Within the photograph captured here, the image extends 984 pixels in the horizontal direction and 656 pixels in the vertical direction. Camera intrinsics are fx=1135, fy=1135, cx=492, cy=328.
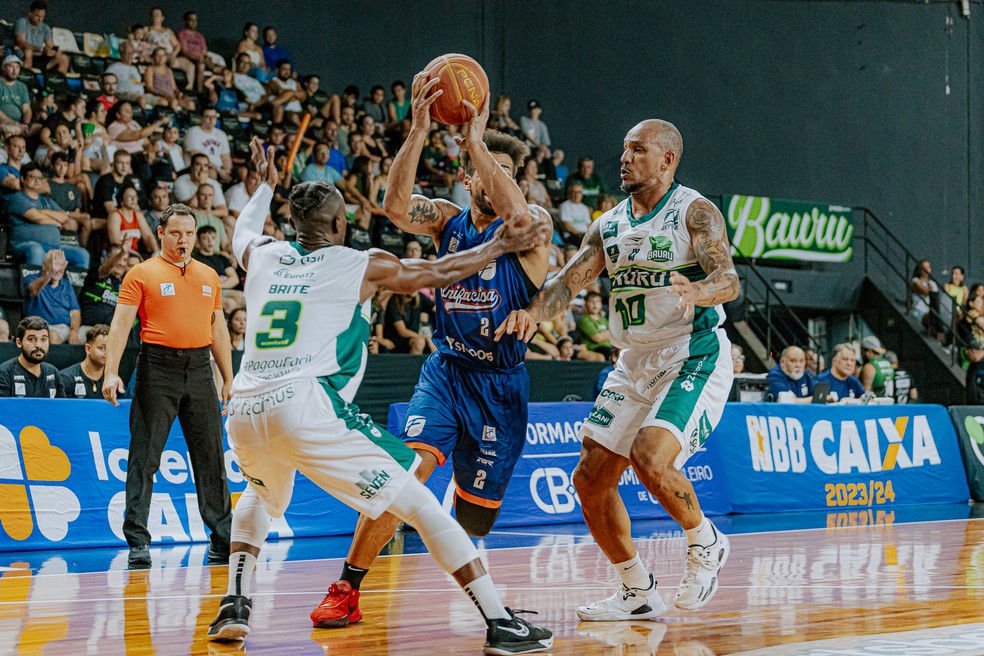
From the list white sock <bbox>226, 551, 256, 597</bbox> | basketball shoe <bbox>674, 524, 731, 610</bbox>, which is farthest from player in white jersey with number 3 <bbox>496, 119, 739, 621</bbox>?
white sock <bbox>226, 551, 256, 597</bbox>

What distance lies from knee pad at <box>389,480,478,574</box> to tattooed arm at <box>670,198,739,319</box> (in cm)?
126

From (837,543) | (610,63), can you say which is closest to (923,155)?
(610,63)

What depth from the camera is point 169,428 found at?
7.42 meters

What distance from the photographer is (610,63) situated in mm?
19891

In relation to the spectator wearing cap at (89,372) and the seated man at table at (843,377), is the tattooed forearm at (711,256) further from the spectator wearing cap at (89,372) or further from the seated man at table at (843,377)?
the seated man at table at (843,377)

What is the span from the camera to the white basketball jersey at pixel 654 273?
514cm

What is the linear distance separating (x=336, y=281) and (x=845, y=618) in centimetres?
262

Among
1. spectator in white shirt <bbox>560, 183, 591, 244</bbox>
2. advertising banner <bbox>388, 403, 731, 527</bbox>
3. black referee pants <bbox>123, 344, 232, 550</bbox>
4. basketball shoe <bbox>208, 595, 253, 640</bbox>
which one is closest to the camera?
basketball shoe <bbox>208, 595, 253, 640</bbox>

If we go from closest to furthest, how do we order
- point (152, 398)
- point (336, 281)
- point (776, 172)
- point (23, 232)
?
point (336, 281) → point (152, 398) → point (23, 232) → point (776, 172)

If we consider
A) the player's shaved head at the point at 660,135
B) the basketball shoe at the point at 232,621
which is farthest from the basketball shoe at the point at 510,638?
the player's shaved head at the point at 660,135

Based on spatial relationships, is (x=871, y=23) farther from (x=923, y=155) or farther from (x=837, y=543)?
(x=837, y=543)

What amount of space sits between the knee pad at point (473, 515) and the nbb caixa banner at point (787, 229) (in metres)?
13.3

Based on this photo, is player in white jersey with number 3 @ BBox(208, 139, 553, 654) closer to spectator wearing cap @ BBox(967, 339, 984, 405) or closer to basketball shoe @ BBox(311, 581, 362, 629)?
basketball shoe @ BBox(311, 581, 362, 629)

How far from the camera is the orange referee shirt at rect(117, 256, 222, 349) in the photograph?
289 inches
